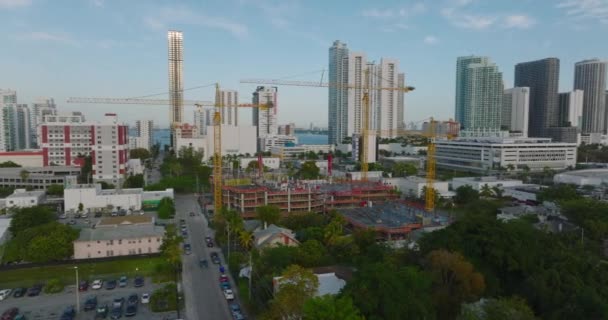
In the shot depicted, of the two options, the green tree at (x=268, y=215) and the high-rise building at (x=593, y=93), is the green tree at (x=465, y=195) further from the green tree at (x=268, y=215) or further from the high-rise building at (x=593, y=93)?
the high-rise building at (x=593, y=93)

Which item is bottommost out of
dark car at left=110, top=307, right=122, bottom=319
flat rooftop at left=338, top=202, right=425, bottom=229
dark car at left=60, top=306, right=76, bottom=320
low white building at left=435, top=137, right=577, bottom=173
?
dark car at left=110, top=307, right=122, bottom=319

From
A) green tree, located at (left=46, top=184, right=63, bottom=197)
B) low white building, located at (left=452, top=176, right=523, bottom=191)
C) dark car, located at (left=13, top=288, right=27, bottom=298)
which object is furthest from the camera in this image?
low white building, located at (left=452, top=176, right=523, bottom=191)

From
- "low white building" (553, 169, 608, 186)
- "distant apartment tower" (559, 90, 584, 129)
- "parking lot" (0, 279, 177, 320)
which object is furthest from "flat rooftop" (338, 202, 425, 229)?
"distant apartment tower" (559, 90, 584, 129)

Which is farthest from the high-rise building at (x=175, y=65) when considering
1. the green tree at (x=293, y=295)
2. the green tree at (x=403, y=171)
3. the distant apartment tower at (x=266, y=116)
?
the green tree at (x=293, y=295)

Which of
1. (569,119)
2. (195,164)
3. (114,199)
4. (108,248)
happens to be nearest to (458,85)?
(569,119)

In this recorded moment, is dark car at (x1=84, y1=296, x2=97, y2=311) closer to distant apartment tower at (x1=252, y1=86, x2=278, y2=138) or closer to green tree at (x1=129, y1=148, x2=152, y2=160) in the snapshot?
green tree at (x1=129, y1=148, x2=152, y2=160)

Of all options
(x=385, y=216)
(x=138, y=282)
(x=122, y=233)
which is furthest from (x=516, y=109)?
(x=138, y=282)

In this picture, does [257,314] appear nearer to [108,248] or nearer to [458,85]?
[108,248]
